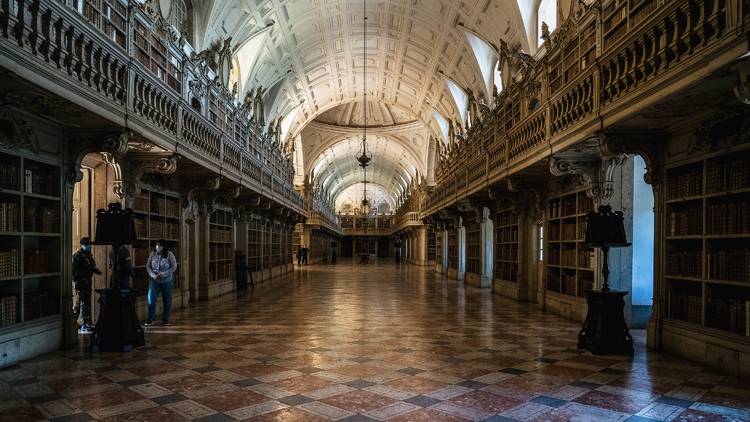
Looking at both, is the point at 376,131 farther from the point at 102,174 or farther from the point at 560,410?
the point at 560,410

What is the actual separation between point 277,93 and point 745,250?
63.5ft

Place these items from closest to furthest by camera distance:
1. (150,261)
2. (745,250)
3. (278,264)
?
1. (745,250)
2. (150,261)
3. (278,264)

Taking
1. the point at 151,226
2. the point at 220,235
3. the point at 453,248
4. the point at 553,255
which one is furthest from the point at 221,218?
the point at 453,248

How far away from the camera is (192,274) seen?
1283cm

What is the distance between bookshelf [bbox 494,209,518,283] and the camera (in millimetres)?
14153

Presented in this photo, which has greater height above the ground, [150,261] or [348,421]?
[150,261]

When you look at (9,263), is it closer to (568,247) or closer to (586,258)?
(586,258)

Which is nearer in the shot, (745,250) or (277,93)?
(745,250)

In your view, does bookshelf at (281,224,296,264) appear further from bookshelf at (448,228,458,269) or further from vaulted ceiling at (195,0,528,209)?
bookshelf at (448,228,458,269)

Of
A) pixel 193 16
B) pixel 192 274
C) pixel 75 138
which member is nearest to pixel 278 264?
pixel 192 274

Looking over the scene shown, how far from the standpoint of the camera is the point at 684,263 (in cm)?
670

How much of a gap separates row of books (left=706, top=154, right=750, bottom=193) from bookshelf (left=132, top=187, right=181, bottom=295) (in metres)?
8.98

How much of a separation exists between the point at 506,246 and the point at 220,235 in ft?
27.8

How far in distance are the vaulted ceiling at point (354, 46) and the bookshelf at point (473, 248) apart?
16.7ft
